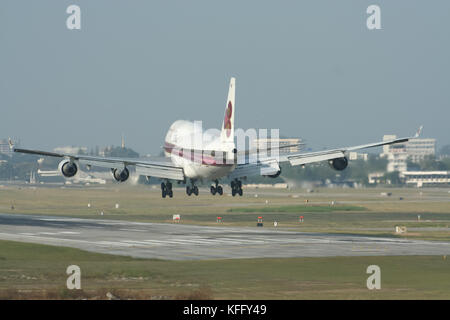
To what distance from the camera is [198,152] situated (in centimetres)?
9081

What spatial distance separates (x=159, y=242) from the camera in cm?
10212

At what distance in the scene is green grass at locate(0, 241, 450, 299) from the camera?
2309 inches

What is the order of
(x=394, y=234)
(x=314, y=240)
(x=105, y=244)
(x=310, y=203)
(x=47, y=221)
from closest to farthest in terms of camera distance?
(x=105, y=244) < (x=314, y=240) < (x=394, y=234) < (x=47, y=221) < (x=310, y=203)

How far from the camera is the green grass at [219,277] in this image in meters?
58.7

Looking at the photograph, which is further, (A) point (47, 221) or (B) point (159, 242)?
(A) point (47, 221)

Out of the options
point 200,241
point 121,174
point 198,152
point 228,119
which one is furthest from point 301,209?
point 228,119

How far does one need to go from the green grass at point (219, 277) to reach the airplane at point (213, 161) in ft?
32.9

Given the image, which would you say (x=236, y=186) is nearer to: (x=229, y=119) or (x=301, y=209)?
(x=229, y=119)

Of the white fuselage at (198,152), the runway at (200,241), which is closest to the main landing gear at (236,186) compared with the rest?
the white fuselage at (198,152)

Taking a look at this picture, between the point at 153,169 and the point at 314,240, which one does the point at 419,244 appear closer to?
the point at 314,240

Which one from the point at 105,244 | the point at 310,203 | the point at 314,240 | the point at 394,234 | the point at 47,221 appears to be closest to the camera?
the point at 105,244

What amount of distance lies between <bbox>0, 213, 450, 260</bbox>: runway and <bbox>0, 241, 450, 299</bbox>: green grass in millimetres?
5695
